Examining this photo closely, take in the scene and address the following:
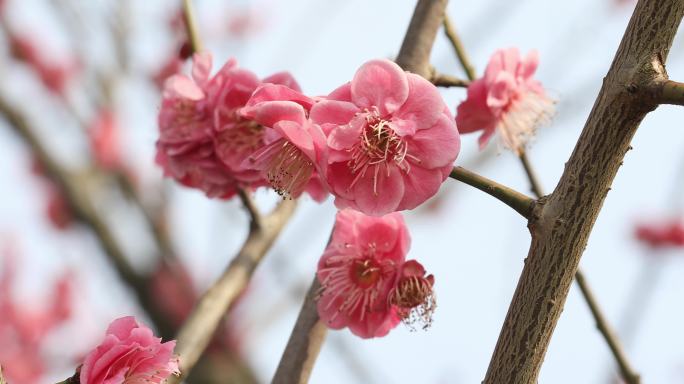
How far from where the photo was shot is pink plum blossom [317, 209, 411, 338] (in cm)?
114

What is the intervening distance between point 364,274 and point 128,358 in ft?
1.23

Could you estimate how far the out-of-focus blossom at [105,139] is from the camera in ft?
14.6

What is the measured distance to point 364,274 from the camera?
115 cm

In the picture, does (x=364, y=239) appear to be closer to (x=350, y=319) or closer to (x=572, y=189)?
(x=350, y=319)

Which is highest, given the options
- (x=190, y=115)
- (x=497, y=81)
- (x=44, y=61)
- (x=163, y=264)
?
(x=44, y=61)

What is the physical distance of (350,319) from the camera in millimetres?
1165

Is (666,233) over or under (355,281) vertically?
over

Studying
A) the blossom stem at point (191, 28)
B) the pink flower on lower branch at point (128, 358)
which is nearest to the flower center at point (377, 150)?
the pink flower on lower branch at point (128, 358)

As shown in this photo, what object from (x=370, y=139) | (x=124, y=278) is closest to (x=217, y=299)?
(x=370, y=139)

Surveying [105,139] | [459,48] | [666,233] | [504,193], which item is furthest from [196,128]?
[105,139]

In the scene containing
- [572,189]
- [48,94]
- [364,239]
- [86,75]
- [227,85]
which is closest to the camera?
[572,189]

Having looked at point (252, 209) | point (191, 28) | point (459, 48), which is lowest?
point (252, 209)

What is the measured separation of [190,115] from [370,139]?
21.1 inches

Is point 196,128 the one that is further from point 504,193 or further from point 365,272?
point 504,193
